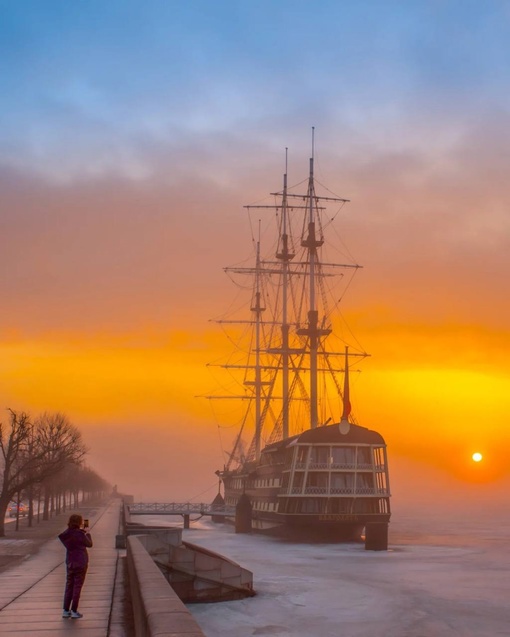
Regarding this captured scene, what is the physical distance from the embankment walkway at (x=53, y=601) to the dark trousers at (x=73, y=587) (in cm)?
30

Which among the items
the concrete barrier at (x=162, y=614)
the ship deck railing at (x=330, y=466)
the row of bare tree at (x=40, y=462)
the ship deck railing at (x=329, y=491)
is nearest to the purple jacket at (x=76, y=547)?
the concrete barrier at (x=162, y=614)

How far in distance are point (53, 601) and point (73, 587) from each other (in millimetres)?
3226

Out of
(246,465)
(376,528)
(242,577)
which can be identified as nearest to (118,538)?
(242,577)

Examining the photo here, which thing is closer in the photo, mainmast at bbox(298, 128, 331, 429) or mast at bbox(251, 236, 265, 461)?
mainmast at bbox(298, 128, 331, 429)

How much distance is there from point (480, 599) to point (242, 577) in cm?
1336

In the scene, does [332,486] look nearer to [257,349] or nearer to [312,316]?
[312,316]

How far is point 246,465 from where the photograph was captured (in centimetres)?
11475

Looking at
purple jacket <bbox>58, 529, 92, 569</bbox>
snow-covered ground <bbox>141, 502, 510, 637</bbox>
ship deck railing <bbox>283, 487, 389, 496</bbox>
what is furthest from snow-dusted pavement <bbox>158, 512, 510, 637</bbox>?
purple jacket <bbox>58, 529, 92, 569</bbox>

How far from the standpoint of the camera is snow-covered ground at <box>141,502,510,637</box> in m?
32.8

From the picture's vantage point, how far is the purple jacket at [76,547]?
15.0 m

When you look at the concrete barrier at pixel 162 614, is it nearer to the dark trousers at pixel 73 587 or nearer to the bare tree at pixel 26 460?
the dark trousers at pixel 73 587

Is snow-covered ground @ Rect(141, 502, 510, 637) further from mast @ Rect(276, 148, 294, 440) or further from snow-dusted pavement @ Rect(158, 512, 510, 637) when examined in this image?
mast @ Rect(276, 148, 294, 440)

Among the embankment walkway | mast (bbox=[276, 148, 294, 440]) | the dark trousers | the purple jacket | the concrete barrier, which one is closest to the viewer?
the concrete barrier

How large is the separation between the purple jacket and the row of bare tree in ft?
128
